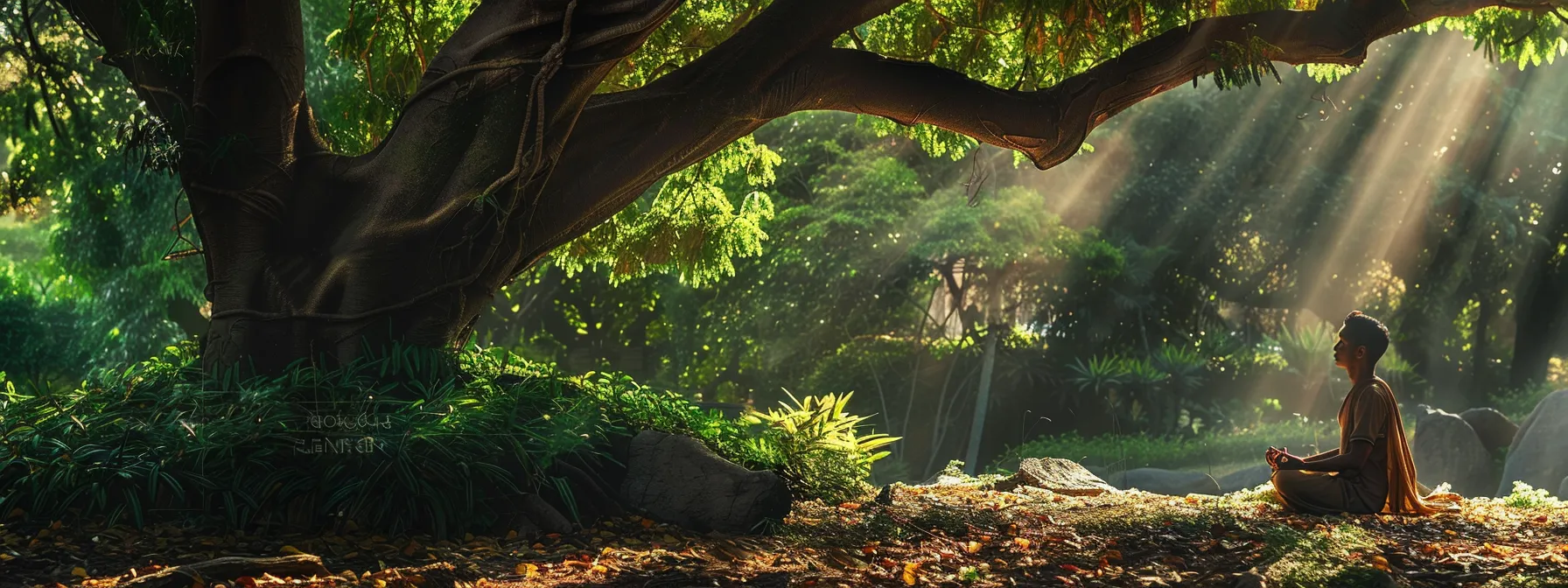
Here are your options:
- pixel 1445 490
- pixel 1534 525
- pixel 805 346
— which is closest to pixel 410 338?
pixel 1534 525

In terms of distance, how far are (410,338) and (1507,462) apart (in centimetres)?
1222

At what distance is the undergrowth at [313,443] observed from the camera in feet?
15.1

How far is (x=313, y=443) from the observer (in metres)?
4.76

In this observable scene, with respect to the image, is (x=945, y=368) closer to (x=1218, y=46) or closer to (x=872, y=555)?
(x=1218, y=46)

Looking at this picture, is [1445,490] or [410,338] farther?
[1445,490]

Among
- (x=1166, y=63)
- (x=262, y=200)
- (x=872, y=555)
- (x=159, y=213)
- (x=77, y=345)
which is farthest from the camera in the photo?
(x=77, y=345)

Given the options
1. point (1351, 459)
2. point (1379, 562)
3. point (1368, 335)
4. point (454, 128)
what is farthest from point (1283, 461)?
point (454, 128)

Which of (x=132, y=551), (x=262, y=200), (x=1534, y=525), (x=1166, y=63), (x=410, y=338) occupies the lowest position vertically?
(x=132, y=551)

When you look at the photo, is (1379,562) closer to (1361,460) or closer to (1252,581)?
(1252,581)

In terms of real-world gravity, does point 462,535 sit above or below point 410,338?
below

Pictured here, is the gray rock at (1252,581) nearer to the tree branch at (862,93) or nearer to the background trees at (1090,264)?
the tree branch at (862,93)

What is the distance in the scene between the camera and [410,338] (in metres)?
5.67

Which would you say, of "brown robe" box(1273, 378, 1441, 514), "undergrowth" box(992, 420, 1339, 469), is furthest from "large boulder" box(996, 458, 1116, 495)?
"undergrowth" box(992, 420, 1339, 469)

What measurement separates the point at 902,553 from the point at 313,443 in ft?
8.04
